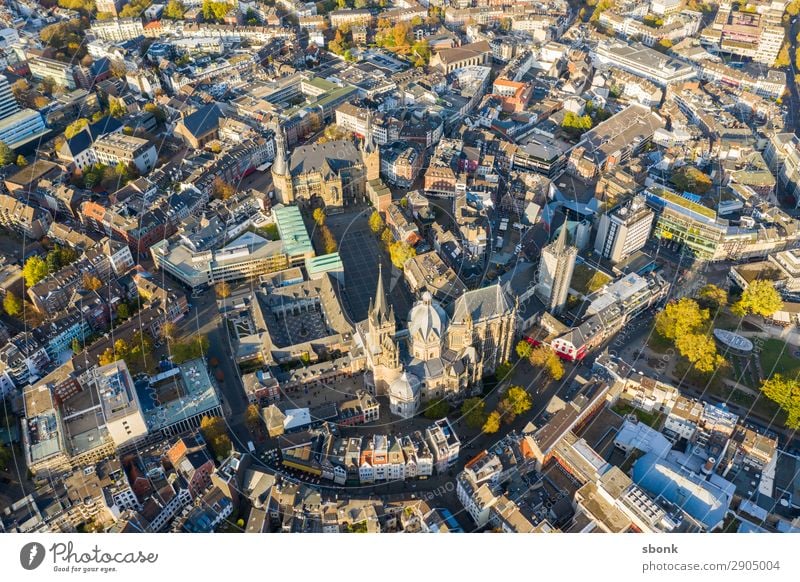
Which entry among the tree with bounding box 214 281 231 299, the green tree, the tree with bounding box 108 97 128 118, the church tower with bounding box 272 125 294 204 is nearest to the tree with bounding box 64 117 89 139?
the tree with bounding box 108 97 128 118

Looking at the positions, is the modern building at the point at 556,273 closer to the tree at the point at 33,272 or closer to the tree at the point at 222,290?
the tree at the point at 222,290

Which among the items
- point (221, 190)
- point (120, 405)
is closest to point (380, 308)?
point (120, 405)

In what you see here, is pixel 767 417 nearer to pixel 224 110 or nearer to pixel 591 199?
pixel 591 199

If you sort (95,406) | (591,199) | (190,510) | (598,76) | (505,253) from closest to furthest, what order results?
(190,510), (95,406), (505,253), (591,199), (598,76)

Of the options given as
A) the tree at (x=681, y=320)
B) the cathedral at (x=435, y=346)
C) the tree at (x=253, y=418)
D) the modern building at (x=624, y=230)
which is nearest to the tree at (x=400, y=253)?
the cathedral at (x=435, y=346)

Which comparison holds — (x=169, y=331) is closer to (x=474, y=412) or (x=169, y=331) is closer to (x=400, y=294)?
(x=400, y=294)
